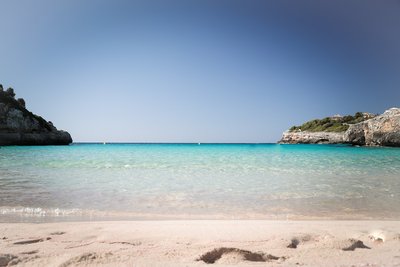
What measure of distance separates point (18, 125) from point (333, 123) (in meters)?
108

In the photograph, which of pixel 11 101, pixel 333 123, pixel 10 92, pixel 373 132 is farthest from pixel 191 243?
A: pixel 333 123

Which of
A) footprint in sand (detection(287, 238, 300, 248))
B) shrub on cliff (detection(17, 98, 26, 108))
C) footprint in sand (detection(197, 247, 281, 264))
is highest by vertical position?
shrub on cliff (detection(17, 98, 26, 108))

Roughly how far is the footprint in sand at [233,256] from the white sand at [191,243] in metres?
0.01

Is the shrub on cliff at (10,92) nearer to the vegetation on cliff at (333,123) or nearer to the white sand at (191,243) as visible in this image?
the white sand at (191,243)

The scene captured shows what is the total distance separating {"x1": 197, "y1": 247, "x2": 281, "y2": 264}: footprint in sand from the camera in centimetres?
284

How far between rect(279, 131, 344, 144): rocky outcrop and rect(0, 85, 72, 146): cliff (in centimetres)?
8961

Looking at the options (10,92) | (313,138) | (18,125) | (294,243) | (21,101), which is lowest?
(294,243)

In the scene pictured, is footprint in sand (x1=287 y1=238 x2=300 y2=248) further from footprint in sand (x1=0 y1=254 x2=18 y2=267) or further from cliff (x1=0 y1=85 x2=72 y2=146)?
cliff (x1=0 y1=85 x2=72 y2=146)

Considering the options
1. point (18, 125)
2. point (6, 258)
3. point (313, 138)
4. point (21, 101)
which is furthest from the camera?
point (313, 138)

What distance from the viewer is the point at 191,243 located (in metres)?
3.30

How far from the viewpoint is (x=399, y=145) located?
190 feet

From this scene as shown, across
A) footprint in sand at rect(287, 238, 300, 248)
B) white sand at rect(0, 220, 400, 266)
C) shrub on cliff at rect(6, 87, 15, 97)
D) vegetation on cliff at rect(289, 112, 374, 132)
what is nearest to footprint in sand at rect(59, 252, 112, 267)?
white sand at rect(0, 220, 400, 266)

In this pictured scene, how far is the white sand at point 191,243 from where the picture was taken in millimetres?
2703

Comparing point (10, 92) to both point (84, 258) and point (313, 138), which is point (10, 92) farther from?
point (313, 138)
